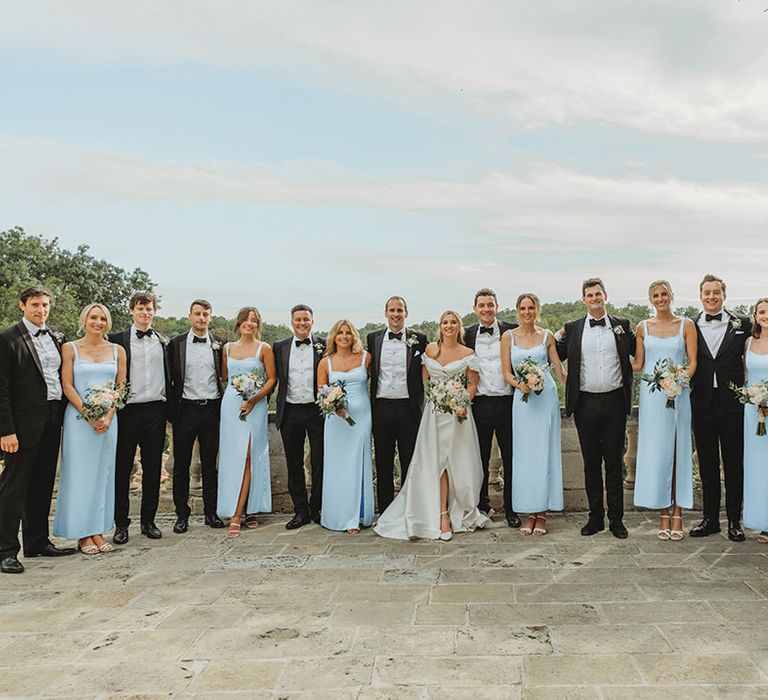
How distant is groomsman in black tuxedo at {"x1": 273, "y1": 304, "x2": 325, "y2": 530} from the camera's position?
6965mm

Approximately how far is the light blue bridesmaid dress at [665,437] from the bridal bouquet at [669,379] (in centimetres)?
7

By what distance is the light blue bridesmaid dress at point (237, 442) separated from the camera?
6.86m

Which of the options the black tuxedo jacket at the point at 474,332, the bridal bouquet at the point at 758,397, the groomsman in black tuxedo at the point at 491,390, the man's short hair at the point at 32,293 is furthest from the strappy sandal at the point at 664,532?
the man's short hair at the point at 32,293

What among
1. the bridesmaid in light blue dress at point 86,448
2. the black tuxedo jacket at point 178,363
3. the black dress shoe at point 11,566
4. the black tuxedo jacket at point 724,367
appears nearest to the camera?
the black dress shoe at point 11,566

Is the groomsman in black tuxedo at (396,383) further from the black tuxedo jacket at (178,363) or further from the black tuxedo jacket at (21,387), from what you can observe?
the black tuxedo jacket at (21,387)

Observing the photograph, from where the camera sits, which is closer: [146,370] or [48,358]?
[48,358]

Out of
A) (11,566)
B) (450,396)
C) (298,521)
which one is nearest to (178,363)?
(298,521)

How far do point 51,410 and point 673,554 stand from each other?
18.0ft

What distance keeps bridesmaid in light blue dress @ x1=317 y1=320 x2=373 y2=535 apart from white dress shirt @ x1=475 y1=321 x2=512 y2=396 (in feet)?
3.77

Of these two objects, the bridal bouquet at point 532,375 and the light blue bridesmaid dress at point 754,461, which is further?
the bridal bouquet at point 532,375

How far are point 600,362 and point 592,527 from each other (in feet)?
5.10

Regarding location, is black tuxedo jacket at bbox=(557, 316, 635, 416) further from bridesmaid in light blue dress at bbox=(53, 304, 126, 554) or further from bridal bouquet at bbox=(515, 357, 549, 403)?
bridesmaid in light blue dress at bbox=(53, 304, 126, 554)

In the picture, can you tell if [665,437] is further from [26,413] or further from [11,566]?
[11,566]

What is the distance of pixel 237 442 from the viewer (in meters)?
6.84
